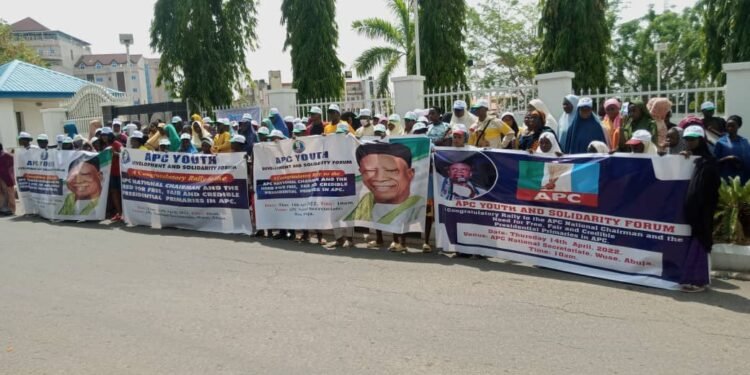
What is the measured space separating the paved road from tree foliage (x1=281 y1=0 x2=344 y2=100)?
14858 mm

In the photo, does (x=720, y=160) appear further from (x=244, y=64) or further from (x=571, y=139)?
(x=244, y=64)

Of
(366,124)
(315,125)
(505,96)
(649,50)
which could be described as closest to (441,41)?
(505,96)

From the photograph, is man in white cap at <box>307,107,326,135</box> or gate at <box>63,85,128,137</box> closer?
man in white cap at <box>307,107,326,135</box>

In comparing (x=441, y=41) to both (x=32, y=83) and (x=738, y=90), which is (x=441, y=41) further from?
(x=32, y=83)

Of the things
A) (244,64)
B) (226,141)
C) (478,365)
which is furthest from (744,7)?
(244,64)

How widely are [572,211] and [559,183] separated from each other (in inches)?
13.3

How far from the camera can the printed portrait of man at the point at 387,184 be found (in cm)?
833

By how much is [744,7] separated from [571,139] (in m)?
9.71

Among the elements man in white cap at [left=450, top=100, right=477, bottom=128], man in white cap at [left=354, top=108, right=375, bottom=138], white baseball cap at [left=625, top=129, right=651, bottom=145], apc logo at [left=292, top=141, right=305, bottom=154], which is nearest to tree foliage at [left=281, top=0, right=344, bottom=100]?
man in white cap at [left=354, top=108, right=375, bottom=138]

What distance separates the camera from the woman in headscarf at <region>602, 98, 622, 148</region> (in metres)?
8.26

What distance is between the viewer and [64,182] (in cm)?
1239

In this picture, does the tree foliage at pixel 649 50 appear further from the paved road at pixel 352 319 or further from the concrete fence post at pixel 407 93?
the paved road at pixel 352 319

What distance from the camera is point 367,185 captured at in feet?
28.4

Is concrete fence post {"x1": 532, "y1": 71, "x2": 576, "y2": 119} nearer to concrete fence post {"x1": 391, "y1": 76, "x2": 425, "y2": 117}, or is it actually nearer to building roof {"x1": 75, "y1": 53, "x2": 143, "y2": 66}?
concrete fence post {"x1": 391, "y1": 76, "x2": 425, "y2": 117}
